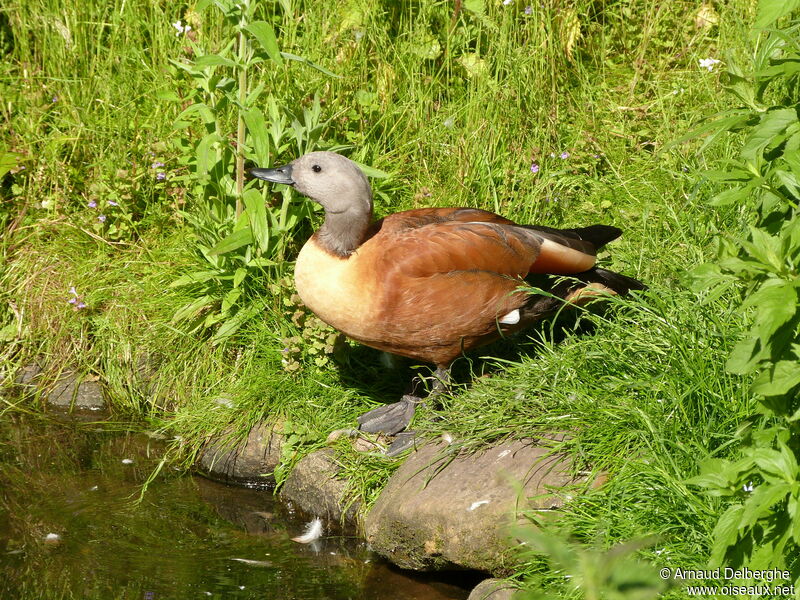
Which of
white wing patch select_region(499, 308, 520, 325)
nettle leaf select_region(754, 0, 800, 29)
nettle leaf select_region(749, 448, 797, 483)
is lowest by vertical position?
white wing patch select_region(499, 308, 520, 325)

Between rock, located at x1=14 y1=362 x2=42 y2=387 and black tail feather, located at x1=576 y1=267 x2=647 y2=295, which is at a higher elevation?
black tail feather, located at x1=576 y1=267 x2=647 y2=295

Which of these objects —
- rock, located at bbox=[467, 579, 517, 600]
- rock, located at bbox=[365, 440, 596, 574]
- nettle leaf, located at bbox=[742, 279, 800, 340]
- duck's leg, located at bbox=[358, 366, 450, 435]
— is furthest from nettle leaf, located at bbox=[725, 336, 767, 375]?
duck's leg, located at bbox=[358, 366, 450, 435]

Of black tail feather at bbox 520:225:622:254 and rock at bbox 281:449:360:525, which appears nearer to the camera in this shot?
rock at bbox 281:449:360:525

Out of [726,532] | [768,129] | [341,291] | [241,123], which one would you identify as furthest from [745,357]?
[241,123]

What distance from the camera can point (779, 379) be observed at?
213cm

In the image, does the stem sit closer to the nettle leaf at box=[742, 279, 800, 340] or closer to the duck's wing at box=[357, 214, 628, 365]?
the duck's wing at box=[357, 214, 628, 365]

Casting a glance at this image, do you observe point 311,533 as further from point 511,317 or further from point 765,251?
point 765,251

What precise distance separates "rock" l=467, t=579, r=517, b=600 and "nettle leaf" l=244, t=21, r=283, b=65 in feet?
7.32

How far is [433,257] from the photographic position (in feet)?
12.2

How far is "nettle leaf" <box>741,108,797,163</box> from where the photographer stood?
7.46ft

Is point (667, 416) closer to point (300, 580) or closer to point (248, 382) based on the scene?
point (300, 580)

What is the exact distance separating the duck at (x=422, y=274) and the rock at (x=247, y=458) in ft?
1.54

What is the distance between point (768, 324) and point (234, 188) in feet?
9.52

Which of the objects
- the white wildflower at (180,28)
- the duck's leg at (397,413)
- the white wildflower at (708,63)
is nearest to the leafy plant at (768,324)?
the duck's leg at (397,413)
